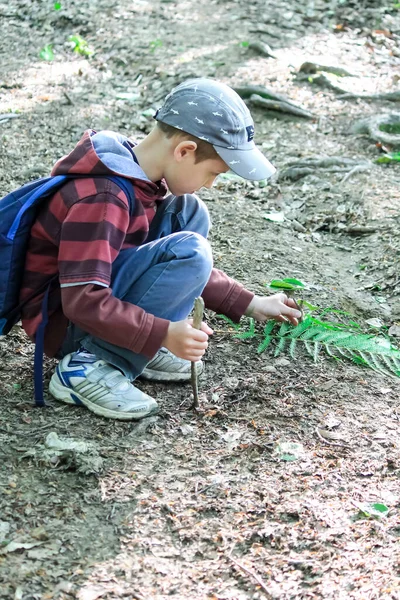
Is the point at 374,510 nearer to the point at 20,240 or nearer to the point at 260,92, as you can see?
the point at 20,240

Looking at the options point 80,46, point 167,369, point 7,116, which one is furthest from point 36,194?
point 80,46

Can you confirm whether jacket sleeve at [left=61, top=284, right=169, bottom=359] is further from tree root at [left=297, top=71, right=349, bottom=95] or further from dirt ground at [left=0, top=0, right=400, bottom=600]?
tree root at [left=297, top=71, right=349, bottom=95]

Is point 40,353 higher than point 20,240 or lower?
lower

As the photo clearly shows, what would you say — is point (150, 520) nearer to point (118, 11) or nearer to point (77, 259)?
point (77, 259)

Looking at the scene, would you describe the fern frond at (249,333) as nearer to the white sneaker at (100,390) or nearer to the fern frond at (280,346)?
the fern frond at (280,346)

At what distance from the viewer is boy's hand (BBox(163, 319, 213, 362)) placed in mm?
2629

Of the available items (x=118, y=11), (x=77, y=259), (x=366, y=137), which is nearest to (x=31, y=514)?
(x=77, y=259)

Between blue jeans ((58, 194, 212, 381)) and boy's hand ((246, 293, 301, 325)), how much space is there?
42 centimetres

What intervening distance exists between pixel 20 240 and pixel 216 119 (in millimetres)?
858

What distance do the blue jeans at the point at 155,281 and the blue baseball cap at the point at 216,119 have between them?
1.16 feet

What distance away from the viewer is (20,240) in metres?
2.74

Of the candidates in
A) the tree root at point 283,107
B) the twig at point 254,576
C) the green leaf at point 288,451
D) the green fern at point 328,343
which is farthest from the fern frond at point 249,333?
the tree root at point 283,107

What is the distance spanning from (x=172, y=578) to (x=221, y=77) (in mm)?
5821

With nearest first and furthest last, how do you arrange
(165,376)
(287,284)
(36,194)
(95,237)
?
(95,237) < (36,194) < (165,376) < (287,284)
